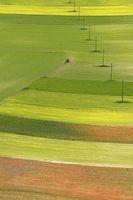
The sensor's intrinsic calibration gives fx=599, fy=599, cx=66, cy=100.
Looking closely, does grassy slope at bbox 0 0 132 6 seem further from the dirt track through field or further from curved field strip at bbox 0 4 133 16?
the dirt track through field

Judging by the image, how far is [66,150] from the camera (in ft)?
94.9

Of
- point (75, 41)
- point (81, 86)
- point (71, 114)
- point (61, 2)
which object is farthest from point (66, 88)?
point (61, 2)

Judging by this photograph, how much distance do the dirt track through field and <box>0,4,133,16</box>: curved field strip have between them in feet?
242

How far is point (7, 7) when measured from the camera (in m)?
109

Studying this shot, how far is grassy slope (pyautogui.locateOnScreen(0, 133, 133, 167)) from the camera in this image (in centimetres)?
2720

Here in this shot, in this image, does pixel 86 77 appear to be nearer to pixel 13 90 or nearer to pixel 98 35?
pixel 13 90

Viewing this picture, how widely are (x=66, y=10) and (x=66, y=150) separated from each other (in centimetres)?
7844

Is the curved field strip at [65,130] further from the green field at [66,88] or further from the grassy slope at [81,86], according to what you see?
the grassy slope at [81,86]

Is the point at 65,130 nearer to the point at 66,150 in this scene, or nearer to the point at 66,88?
the point at 66,150

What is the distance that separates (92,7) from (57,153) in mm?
84129

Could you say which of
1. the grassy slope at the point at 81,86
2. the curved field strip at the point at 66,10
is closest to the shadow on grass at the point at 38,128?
the grassy slope at the point at 81,86

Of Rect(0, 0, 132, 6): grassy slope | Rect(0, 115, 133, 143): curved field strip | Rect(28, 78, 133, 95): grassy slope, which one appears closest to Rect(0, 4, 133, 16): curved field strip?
Rect(0, 0, 132, 6): grassy slope

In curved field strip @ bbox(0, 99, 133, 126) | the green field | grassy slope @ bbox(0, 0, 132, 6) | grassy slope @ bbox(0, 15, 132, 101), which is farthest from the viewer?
grassy slope @ bbox(0, 0, 132, 6)

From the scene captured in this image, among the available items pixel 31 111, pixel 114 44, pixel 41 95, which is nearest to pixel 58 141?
pixel 31 111
